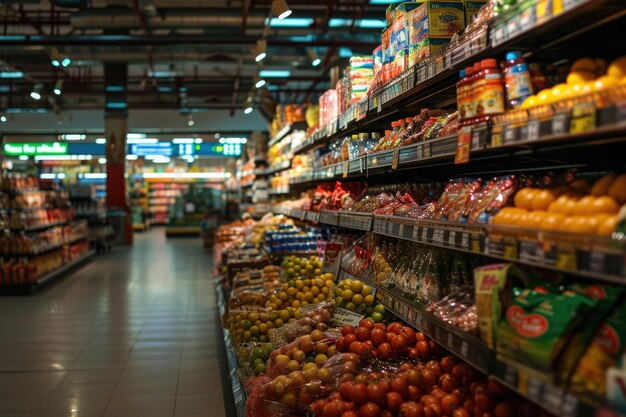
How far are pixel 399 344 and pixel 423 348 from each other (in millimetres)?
110

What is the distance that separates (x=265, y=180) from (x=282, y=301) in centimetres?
892

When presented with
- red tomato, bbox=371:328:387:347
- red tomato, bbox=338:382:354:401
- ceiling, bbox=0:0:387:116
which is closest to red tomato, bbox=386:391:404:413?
red tomato, bbox=338:382:354:401

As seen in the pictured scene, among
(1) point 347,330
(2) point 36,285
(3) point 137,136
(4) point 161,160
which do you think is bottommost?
(2) point 36,285

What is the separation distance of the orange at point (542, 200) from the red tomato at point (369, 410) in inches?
37.1

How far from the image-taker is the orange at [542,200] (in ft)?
6.61

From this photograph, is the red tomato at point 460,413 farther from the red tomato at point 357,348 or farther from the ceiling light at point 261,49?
the ceiling light at point 261,49

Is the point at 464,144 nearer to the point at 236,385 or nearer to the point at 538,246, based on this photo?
the point at 538,246

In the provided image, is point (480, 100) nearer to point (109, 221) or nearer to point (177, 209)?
point (109, 221)

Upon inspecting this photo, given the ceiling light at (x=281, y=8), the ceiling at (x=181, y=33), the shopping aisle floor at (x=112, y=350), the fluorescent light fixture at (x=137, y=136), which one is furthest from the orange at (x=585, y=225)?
the fluorescent light fixture at (x=137, y=136)

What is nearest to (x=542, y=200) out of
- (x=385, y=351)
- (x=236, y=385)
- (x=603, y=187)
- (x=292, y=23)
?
(x=603, y=187)

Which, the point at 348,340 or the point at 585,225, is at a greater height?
the point at 585,225

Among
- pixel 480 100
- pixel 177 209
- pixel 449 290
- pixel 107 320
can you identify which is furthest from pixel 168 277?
pixel 177 209

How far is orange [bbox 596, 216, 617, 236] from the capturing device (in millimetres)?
1596

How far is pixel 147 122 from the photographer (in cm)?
2395
